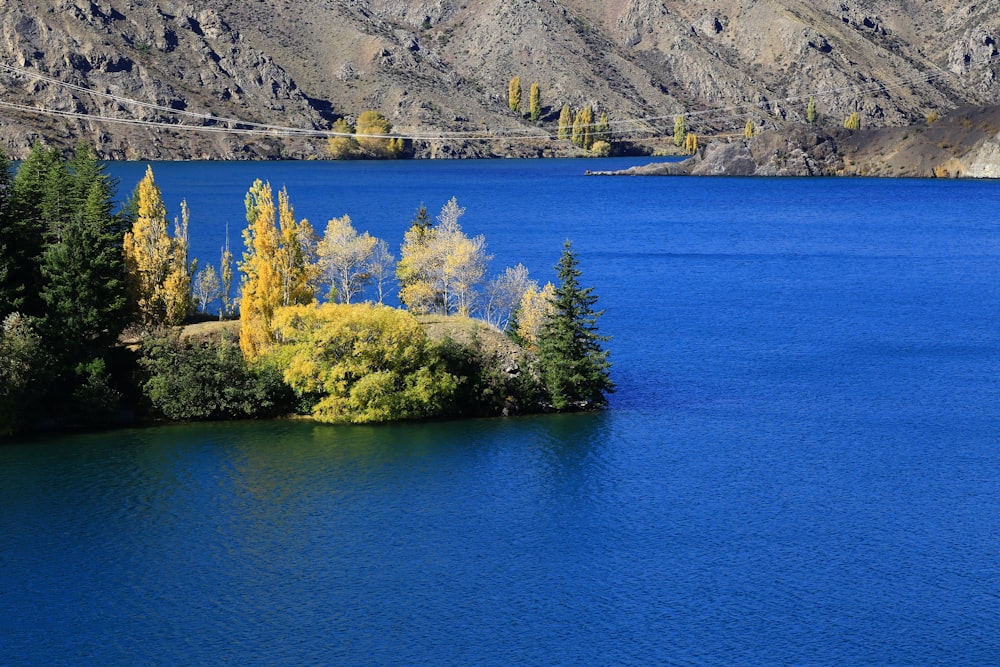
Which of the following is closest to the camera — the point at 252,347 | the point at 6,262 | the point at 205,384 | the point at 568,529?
the point at 568,529

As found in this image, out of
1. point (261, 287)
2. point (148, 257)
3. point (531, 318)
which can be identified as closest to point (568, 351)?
point (531, 318)

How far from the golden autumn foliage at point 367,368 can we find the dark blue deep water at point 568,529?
143 centimetres

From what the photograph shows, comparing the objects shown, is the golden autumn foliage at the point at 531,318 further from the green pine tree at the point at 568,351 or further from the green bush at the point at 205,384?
the green bush at the point at 205,384

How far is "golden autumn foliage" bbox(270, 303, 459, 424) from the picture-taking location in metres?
61.0

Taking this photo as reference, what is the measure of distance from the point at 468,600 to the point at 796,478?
64.8 ft

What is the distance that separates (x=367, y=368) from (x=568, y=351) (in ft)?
33.7

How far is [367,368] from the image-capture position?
61.3 meters

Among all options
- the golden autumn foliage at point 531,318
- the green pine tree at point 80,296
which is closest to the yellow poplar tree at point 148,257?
the green pine tree at point 80,296

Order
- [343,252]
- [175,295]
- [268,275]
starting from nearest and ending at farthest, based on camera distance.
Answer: [268,275] → [175,295] → [343,252]

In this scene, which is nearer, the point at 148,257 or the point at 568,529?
the point at 568,529

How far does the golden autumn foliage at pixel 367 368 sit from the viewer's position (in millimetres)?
61031

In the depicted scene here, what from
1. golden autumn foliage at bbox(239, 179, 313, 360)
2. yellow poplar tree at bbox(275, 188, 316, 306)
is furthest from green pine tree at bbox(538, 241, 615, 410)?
golden autumn foliage at bbox(239, 179, 313, 360)

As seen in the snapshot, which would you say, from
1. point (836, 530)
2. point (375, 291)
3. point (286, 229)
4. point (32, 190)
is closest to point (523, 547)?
point (836, 530)

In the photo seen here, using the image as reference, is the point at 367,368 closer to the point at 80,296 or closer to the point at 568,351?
the point at 568,351
